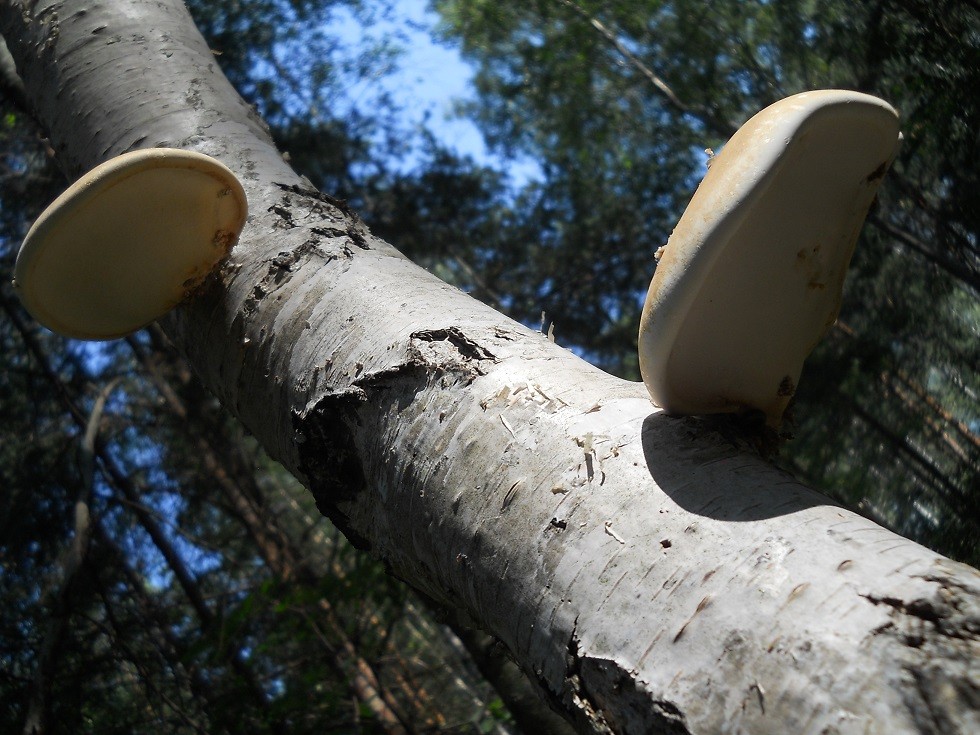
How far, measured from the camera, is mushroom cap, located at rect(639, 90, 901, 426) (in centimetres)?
85

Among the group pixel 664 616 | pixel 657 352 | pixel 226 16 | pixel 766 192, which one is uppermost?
pixel 766 192

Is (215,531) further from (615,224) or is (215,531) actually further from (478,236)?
(615,224)

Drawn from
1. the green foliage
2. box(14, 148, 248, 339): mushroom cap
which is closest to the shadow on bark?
box(14, 148, 248, 339): mushroom cap

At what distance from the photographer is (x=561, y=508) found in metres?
0.85

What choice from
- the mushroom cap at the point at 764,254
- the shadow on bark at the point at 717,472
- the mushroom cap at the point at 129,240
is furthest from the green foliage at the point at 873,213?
the mushroom cap at the point at 129,240

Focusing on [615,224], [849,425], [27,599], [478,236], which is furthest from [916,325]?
[27,599]

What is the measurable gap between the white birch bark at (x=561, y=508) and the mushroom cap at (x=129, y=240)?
2.3 inches

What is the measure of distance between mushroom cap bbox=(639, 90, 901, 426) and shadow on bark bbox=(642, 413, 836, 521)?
40 millimetres

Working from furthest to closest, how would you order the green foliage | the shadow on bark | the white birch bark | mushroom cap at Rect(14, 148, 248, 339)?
1. the green foliage
2. mushroom cap at Rect(14, 148, 248, 339)
3. the shadow on bark
4. the white birch bark

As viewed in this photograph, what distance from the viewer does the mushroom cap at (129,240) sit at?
50.8 inches

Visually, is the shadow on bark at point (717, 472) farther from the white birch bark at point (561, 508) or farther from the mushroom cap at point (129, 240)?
the mushroom cap at point (129, 240)

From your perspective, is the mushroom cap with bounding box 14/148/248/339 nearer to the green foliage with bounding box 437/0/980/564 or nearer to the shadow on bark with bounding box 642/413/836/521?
the shadow on bark with bounding box 642/413/836/521

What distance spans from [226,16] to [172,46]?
4.47 m

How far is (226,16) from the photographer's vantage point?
5.65m
